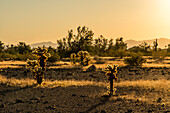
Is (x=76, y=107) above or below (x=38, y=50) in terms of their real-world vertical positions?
below

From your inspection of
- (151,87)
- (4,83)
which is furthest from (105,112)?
(4,83)

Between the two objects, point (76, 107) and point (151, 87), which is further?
point (151, 87)

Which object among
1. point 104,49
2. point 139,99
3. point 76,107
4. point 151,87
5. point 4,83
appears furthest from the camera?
point 104,49

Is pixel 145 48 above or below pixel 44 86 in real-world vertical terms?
above

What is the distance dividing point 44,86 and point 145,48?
53829 millimetres

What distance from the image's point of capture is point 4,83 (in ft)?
43.4

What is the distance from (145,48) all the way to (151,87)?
51986 mm

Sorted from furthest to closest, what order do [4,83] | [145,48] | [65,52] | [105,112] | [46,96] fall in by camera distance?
1. [145,48]
2. [65,52]
3. [4,83]
4. [46,96]
5. [105,112]

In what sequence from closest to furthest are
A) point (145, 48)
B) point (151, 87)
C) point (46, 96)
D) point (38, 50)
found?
point (46, 96)
point (151, 87)
point (38, 50)
point (145, 48)

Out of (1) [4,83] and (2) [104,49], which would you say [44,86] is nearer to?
(1) [4,83]

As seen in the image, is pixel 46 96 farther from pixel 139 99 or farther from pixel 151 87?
pixel 151 87

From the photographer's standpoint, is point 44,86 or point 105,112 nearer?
point 105,112

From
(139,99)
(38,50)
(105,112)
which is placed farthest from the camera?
(38,50)

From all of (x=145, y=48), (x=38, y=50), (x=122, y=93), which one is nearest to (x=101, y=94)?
(x=122, y=93)
